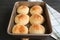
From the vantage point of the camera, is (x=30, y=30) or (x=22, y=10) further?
(x=22, y=10)

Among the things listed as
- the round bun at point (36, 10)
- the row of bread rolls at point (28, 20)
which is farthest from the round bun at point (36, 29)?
the round bun at point (36, 10)

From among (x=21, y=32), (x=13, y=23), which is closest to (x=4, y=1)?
(x=13, y=23)

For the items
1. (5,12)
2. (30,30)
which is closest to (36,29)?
(30,30)

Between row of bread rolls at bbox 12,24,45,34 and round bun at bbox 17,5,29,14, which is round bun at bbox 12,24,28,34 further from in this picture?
round bun at bbox 17,5,29,14

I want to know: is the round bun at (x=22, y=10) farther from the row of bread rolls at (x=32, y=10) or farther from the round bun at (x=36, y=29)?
the round bun at (x=36, y=29)

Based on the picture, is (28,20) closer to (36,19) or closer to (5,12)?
(36,19)

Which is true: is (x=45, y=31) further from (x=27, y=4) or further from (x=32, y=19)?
(x=27, y=4)

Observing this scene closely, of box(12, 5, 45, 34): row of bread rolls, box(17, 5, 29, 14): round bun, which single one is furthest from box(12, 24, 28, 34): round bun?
box(17, 5, 29, 14): round bun

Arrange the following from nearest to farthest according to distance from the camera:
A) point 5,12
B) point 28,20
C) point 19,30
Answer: point 19,30, point 28,20, point 5,12
